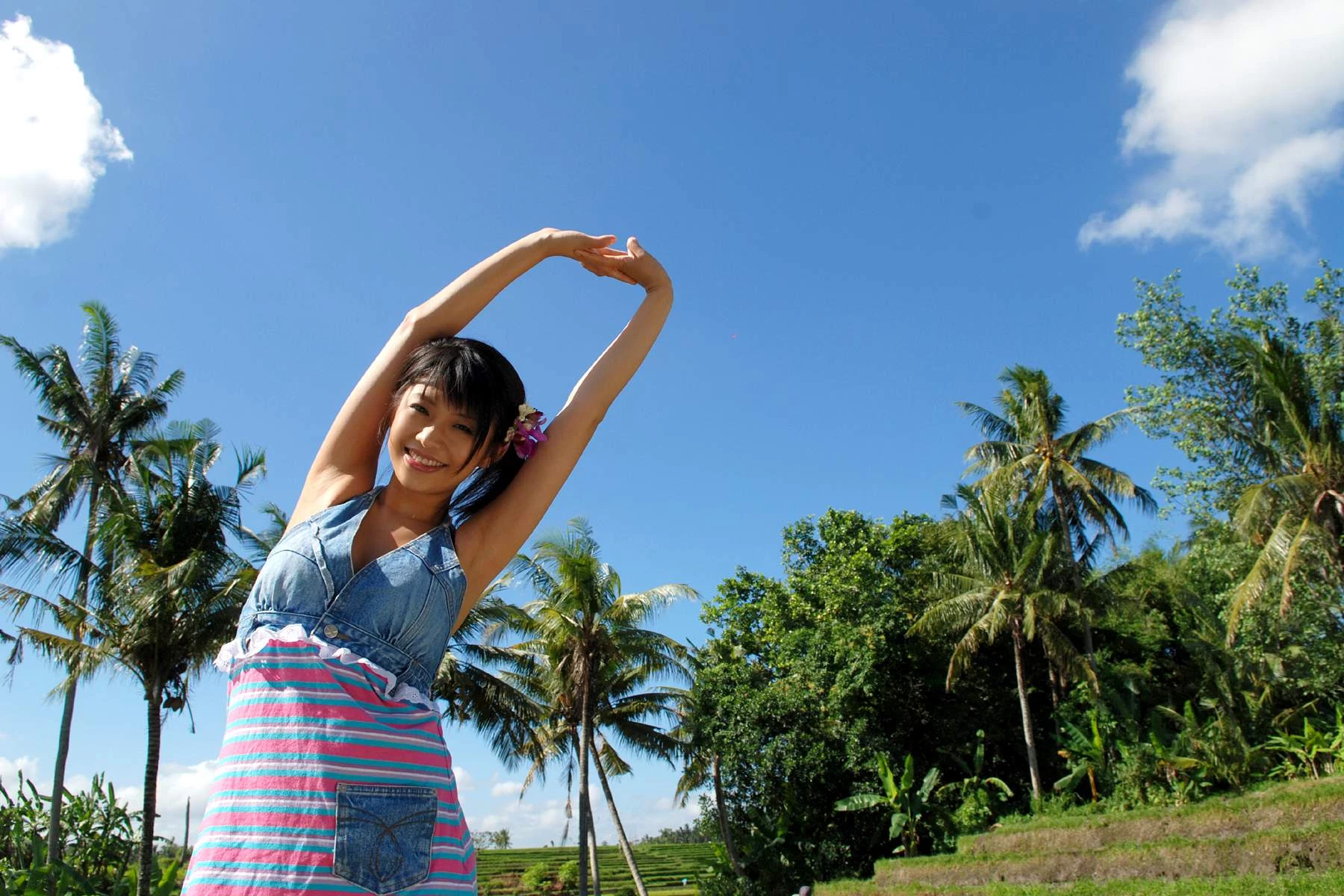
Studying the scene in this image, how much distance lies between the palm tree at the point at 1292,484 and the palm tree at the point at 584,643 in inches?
439

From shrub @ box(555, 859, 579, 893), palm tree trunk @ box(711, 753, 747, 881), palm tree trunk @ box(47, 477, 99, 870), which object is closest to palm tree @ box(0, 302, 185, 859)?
palm tree trunk @ box(47, 477, 99, 870)

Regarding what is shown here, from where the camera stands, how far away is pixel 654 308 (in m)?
1.65

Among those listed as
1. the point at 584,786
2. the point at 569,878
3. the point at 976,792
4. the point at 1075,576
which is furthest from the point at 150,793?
the point at 569,878

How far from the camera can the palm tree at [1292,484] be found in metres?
13.5

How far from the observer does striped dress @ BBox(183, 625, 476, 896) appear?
92 centimetres

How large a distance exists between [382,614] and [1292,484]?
15732 mm

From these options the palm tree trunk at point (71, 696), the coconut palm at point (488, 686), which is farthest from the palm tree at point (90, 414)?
the coconut palm at point (488, 686)

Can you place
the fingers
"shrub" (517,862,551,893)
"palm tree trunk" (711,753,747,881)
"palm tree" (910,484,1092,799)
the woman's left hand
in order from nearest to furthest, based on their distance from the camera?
1. the woman's left hand
2. the fingers
3. "palm tree" (910,484,1092,799)
4. "palm tree trunk" (711,753,747,881)
5. "shrub" (517,862,551,893)

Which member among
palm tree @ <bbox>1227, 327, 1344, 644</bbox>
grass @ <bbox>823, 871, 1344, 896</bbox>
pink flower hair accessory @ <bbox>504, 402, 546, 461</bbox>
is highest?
palm tree @ <bbox>1227, 327, 1344, 644</bbox>

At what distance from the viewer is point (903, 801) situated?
63.3 feet

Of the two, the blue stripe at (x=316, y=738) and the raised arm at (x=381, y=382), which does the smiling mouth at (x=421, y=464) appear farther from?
the blue stripe at (x=316, y=738)

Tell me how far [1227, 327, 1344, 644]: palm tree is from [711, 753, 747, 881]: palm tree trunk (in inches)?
478

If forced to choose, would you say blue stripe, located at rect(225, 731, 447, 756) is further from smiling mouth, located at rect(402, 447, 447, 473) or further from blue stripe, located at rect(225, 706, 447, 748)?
smiling mouth, located at rect(402, 447, 447, 473)

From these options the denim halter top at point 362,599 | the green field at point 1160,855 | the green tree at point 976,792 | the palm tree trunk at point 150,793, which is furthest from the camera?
the green tree at point 976,792
